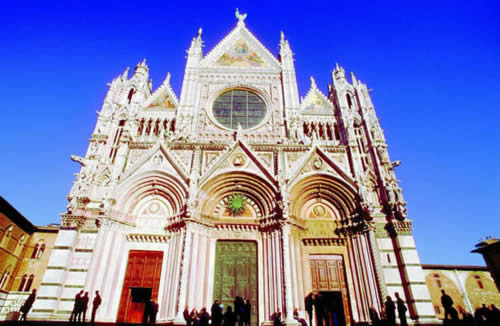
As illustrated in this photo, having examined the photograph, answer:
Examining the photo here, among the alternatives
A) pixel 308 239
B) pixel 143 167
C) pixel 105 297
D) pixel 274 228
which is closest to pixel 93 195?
pixel 143 167

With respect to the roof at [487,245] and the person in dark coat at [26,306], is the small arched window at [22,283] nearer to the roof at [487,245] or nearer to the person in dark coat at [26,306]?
the person in dark coat at [26,306]

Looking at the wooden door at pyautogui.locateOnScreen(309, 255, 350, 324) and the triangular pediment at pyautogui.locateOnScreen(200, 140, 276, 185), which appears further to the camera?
the triangular pediment at pyautogui.locateOnScreen(200, 140, 276, 185)

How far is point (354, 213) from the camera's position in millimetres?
14242

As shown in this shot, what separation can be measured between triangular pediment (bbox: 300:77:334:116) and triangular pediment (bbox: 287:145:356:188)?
3.45 metres

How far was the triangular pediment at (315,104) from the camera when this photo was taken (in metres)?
18.4

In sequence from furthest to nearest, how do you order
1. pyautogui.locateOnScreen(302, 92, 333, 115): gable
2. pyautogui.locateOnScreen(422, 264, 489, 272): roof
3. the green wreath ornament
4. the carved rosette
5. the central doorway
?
pyautogui.locateOnScreen(422, 264, 489, 272): roof
pyautogui.locateOnScreen(302, 92, 333, 115): gable
the green wreath ornament
the carved rosette
the central doorway

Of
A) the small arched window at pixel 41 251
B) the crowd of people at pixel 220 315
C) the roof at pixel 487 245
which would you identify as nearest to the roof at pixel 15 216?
the small arched window at pixel 41 251

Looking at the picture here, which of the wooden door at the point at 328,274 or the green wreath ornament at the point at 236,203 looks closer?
the wooden door at the point at 328,274

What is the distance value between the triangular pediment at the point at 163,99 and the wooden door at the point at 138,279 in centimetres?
922

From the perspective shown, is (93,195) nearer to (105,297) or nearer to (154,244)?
(154,244)

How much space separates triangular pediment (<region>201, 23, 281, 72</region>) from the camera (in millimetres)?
21141

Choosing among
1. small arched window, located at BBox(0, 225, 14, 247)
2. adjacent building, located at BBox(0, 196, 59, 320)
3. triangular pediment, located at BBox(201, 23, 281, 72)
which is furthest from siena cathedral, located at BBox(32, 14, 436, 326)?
small arched window, located at BBox(0, 225, 14, 247)

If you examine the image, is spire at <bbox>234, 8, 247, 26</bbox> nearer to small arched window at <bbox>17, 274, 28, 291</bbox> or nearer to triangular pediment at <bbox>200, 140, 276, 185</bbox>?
triangular pediment at <bbox>200, 140, 276, 185</bbox>

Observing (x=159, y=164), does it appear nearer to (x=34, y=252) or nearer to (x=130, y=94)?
(x=130, y=94)
